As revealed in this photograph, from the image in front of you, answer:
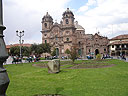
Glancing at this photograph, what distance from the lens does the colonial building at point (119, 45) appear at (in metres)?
51.4

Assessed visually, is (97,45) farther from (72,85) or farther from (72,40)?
(72,85)

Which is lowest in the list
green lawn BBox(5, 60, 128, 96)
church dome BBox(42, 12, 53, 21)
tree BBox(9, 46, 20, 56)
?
green lawn BBox(5, 60, 128, 96)

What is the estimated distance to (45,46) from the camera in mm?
50469

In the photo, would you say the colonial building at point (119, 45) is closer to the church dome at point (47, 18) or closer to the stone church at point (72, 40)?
the stone church at point (72, 40)

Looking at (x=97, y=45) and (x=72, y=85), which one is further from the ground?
(x=97, y=45)

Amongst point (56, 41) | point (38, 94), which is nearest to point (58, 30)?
point (56, 41)

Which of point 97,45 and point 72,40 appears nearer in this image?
point 72,40

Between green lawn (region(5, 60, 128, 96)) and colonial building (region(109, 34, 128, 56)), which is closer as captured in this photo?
green lawn (region(5, 60, 128, 96))

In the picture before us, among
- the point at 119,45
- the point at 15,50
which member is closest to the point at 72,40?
the point at 119,45

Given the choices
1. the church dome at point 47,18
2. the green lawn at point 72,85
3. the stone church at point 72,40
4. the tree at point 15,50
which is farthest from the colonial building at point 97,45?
the green lawn at point 72,85

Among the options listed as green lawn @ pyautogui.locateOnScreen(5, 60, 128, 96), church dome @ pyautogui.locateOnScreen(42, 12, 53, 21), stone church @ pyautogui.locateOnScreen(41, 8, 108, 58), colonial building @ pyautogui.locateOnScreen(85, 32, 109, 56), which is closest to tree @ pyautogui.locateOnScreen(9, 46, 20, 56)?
stone church @ pyautogui.locateOnScreen(41, 8, 108, 58)

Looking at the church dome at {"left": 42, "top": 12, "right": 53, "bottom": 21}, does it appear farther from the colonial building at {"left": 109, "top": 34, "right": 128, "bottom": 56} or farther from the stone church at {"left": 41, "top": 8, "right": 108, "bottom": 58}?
the colonial building at {"left": 109, "top": 34, "right": 128, "bottom": 56}

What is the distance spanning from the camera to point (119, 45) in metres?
52.7

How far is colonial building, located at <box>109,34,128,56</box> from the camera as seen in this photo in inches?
2023
